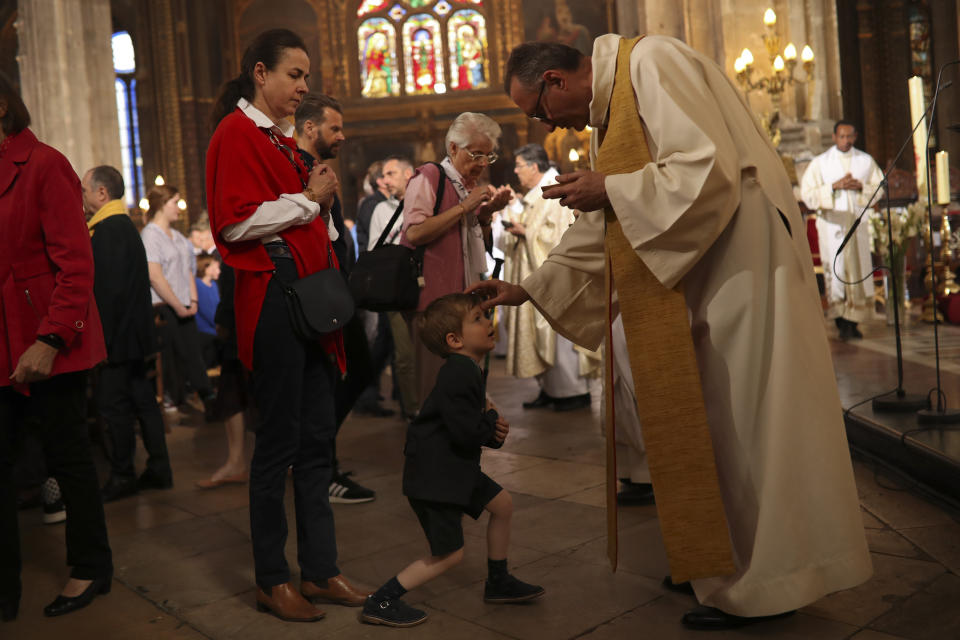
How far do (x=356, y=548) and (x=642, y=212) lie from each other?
187 cm

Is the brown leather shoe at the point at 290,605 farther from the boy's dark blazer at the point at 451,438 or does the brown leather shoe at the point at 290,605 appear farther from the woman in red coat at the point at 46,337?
the woman in red coat at the point at 46,337

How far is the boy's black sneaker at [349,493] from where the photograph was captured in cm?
437

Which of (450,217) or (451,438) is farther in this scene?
(450,217)

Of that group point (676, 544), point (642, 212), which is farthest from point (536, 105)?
point (676, 544)

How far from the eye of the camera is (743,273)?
2.49 metres

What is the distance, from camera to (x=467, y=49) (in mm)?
23984

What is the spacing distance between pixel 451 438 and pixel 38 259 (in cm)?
153

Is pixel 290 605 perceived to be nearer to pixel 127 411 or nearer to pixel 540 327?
pixel 127 411

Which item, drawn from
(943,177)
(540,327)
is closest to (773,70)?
(943,177)

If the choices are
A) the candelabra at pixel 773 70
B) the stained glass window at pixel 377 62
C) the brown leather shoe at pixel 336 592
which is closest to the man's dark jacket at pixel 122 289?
the brown leather shoe at pixel 336 592

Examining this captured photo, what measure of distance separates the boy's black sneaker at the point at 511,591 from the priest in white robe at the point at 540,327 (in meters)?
3.64

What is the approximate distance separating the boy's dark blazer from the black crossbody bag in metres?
0.36

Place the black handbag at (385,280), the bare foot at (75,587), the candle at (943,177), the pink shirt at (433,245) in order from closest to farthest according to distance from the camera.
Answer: the bare foot at (75,587), the black handbag at (385,280), the pink shirt at (433,245), the candle at (943,177)

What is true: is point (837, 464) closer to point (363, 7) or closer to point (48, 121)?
point (48, 121)
